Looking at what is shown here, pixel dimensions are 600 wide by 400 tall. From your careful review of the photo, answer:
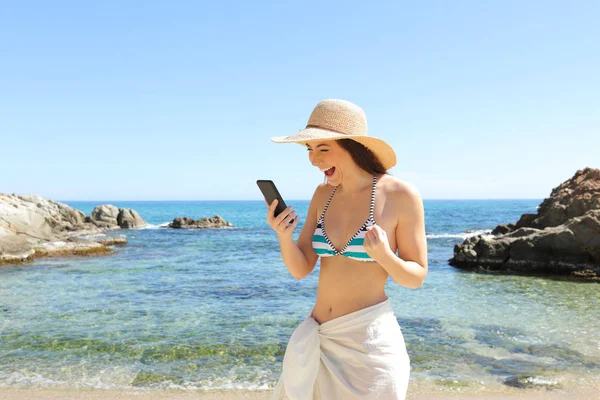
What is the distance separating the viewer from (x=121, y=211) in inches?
1843

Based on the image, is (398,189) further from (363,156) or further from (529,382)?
(529,382)

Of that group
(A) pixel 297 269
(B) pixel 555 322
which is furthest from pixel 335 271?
(B) pixel 555 322

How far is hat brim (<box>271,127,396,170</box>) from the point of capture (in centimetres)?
262

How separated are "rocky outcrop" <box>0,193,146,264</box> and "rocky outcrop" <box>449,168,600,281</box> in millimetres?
16456

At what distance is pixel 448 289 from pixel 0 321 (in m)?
11.2

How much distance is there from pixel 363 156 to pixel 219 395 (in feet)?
15.8

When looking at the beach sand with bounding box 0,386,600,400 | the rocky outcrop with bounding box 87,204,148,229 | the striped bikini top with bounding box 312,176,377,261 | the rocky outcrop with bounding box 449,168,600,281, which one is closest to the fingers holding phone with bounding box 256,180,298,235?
the striped bikini top with bounding box 312,176,377,261

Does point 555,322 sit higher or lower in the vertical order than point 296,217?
lower

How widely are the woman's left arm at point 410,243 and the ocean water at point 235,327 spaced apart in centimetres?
497

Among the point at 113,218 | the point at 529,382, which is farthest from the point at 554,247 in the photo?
the point at 113,218

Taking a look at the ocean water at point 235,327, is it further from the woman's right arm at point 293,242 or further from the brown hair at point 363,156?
the brown hair at point 363,156

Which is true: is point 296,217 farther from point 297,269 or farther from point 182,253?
point 182,253

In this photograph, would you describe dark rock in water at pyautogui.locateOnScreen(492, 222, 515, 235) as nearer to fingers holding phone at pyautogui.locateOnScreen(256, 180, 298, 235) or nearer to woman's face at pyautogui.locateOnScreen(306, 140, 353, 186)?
woman's face at pyautogui.locateOnScreen(306, 140, 353, 186)

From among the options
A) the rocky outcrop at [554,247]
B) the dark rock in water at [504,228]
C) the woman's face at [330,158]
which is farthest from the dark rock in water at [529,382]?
the dark rock in water at [504,228]
